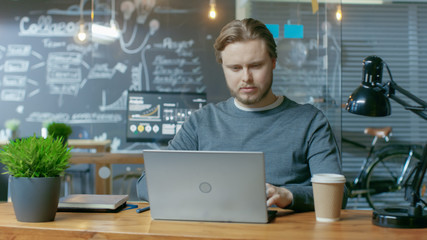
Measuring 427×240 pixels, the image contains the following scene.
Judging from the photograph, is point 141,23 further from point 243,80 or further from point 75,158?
point 243,80

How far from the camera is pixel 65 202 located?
1.51 m

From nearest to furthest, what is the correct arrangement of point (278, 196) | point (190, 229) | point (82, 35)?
point (190, 229), point (278, 196), point (82, 35)

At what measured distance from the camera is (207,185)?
4.21 ft

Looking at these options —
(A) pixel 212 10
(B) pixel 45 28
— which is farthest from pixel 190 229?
(B) pixel 45 28

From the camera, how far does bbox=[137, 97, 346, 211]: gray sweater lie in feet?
6.00

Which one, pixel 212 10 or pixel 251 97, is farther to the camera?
pixel 212 10

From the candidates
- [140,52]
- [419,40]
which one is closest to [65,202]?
[140,52]

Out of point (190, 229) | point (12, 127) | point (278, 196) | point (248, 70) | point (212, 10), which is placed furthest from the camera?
point (12, 127)

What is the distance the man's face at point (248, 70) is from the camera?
5.99ft

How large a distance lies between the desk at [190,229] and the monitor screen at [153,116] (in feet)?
7.24

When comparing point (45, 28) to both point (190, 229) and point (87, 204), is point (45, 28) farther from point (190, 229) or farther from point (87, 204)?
point (190, 229)

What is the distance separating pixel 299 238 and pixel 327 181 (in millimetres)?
219

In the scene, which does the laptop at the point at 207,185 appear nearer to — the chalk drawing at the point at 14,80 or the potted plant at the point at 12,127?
the potted plant at the point at 12,127

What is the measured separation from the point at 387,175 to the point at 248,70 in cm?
365
